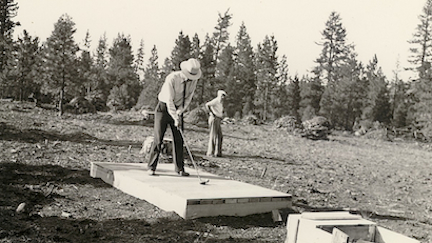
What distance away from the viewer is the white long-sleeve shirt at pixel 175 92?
8.13 m

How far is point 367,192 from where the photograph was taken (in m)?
11.2

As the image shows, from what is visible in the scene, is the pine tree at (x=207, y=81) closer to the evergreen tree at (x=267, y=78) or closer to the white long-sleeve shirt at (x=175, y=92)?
the evergreen tree at (x=267, y=78)

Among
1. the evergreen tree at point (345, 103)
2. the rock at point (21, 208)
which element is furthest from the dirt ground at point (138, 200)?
the evergreen tree at point (345, 103)

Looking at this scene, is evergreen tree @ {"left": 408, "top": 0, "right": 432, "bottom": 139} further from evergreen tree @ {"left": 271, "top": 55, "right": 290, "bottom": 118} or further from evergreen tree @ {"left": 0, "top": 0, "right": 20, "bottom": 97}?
evergreen tree @ {"left": 0, "top": 0, "right": 20, "bottom": 97}

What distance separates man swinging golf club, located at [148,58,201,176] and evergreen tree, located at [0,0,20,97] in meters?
33.2

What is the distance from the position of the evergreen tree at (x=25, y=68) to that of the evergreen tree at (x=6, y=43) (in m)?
0.80

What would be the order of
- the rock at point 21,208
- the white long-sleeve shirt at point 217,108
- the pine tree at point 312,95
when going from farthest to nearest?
1. the pine tree at point 312,95
2. the white long-sleeve shirt at point 217,108
3. the rock at point 21,208

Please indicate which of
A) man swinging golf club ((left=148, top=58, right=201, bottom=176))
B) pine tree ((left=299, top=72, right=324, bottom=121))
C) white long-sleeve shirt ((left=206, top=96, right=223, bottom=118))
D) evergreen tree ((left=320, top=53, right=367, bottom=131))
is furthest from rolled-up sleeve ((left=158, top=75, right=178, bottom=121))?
evergreen tree ((left=320, top=53, right=367, bottom=131))

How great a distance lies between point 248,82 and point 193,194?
48.4 metres

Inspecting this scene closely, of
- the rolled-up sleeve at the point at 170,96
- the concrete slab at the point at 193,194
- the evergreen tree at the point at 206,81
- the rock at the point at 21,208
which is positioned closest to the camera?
the rock at the point at 21,208

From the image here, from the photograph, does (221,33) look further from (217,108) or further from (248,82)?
(217,108)

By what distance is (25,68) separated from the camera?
1731 inches

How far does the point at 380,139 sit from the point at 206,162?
30.7m

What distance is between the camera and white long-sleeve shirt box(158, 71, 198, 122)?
26.7 ft
